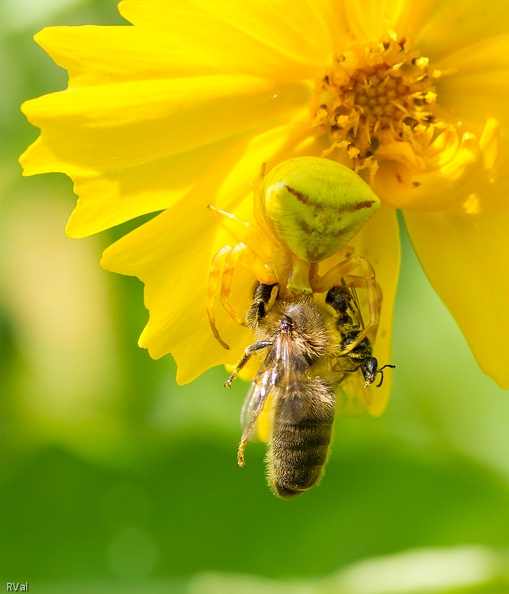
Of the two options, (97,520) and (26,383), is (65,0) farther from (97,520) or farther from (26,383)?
(97,520)

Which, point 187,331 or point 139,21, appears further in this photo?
point 187,331

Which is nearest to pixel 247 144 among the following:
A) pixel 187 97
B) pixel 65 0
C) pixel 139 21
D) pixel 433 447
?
pixel 187 97

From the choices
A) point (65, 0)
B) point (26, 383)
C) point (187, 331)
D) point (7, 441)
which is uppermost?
point (65, 0)

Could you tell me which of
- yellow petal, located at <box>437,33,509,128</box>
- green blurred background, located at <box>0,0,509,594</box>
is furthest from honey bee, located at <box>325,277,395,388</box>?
green blurred background, located at <box>0,0,509,594</box>

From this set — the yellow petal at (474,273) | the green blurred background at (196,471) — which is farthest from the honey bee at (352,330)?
the green blurred background at (196,471)

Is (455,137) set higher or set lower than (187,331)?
higher

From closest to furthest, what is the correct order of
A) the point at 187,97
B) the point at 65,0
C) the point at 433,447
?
the point at 187,97, the point at 65,0, the point at 433,447
